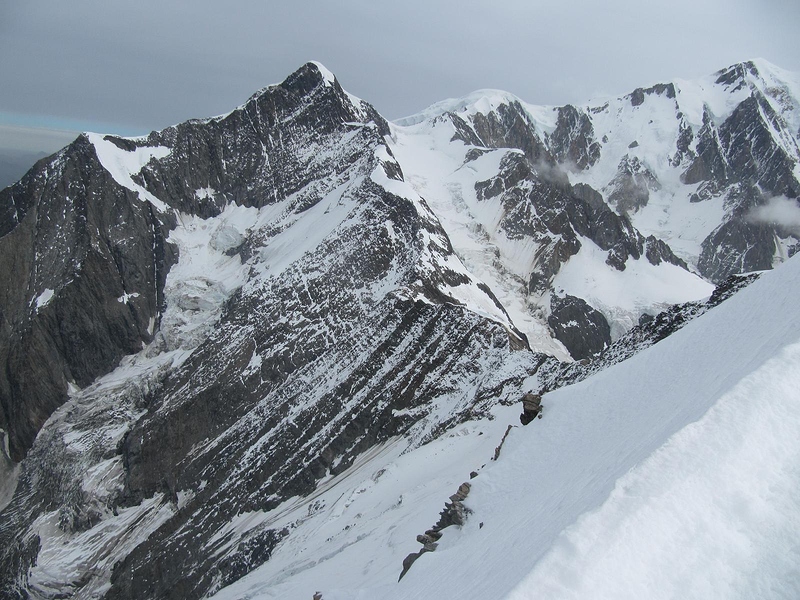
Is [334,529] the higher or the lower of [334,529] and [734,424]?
the lower

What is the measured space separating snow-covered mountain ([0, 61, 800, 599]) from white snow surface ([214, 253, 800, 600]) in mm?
248

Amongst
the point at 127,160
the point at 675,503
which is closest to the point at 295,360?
the point at 127,160

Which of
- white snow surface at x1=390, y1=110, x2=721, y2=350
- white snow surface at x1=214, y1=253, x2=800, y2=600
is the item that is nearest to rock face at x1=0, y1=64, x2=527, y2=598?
white snow surface at x1=390, y1=110, x2=721, y2=350

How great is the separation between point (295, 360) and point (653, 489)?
65.3m

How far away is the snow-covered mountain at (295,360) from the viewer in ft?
76.1

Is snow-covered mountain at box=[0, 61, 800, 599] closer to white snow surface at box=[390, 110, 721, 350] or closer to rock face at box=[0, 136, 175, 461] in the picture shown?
rock face at box=[0, 136, 175, 461]

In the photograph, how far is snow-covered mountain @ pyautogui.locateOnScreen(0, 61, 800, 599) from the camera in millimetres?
23203

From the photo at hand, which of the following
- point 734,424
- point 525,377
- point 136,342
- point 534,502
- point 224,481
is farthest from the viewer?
point 136,342

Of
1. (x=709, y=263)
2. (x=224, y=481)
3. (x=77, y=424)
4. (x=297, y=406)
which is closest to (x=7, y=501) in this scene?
(x=77, y=424)

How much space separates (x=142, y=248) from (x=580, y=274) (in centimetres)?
9635

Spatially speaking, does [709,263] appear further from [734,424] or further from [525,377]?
[734,424]

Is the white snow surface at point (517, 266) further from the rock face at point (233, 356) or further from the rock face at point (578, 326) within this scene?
the rock face at point (233, 356)

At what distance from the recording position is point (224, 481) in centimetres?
6756

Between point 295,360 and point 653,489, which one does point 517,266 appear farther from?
point 653,489
